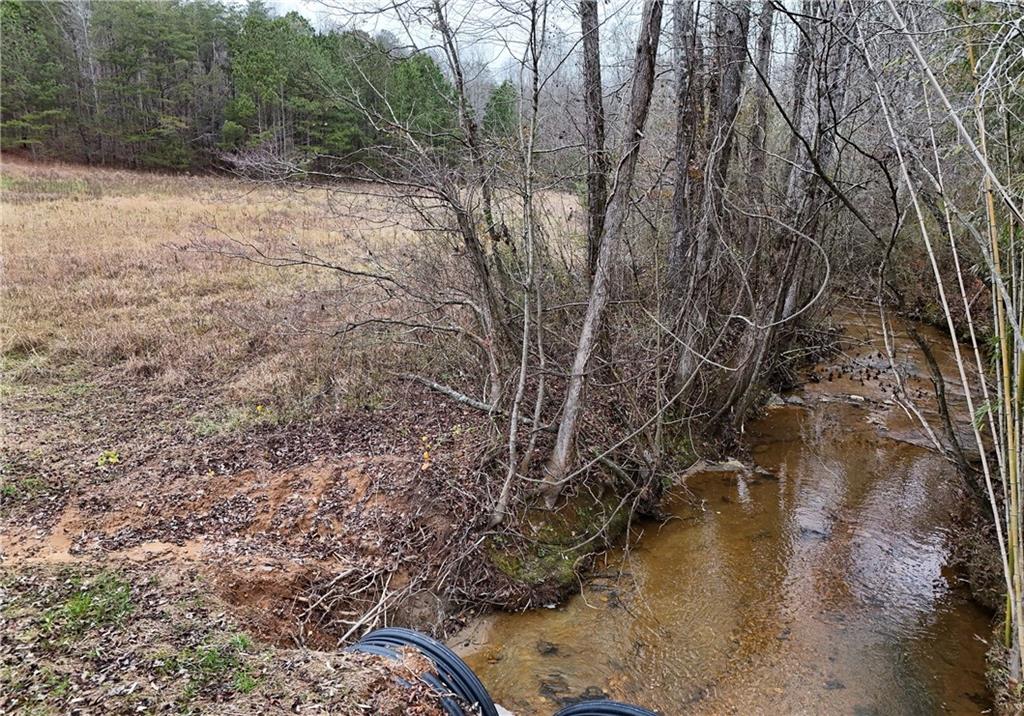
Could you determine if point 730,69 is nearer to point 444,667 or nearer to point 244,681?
point 444,667

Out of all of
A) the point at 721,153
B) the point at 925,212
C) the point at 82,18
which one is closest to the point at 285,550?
the point at 721,153

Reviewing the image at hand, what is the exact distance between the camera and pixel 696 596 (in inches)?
203

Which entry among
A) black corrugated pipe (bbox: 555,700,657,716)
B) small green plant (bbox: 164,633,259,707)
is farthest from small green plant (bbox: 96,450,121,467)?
black corrugated pipe (bbox: 555,700,657,716)

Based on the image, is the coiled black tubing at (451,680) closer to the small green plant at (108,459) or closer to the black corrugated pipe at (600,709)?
the black corrugated pipe at (600,709)

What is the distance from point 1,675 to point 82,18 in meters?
42.0

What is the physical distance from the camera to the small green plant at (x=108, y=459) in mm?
5535

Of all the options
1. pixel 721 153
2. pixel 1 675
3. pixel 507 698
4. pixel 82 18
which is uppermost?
pixel 82 18

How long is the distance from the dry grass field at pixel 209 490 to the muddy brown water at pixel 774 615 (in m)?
0.92

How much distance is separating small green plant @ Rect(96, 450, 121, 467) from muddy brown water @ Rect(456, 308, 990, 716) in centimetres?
363

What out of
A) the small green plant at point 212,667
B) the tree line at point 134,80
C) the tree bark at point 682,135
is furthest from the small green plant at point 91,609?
the tree line at point 134,80

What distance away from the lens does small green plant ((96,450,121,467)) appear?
5535mm

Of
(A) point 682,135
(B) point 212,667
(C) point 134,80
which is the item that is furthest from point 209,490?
(C) point 134,80

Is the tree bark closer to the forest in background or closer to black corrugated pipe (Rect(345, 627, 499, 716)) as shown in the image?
the forest in background

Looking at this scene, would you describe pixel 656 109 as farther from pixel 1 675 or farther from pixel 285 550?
pixel 1 675
